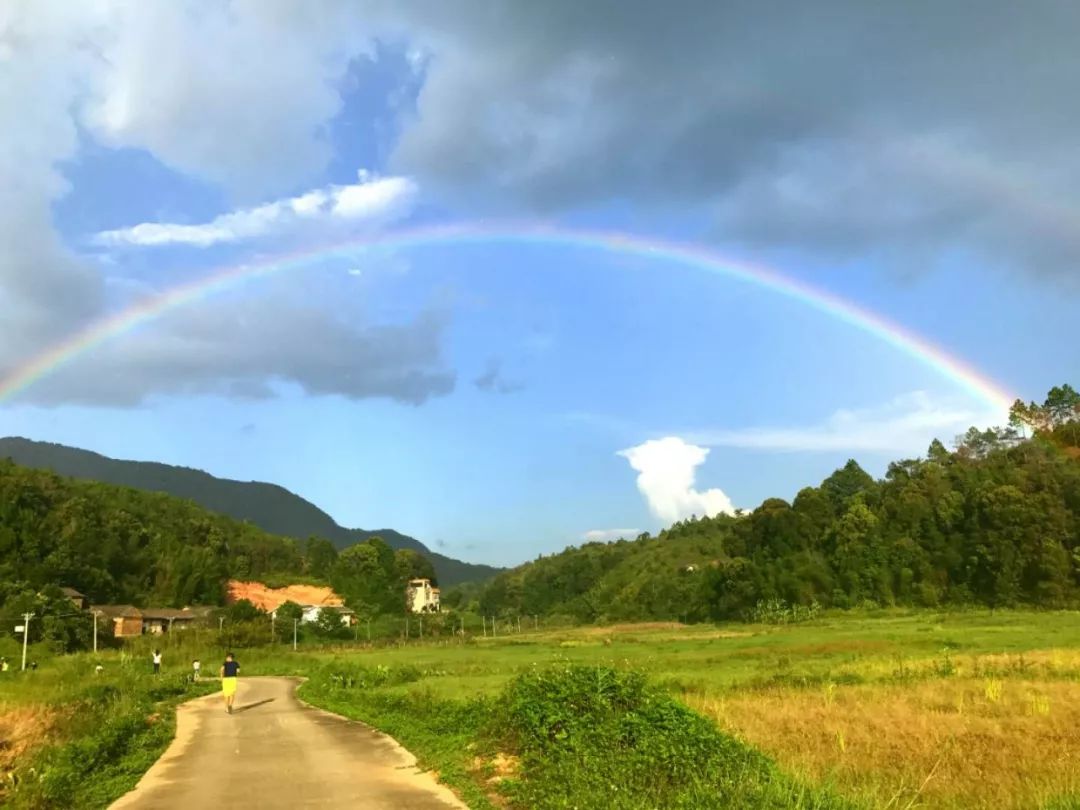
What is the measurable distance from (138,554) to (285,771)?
420 feet

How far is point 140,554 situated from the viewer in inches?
5002

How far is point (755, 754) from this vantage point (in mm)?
11195

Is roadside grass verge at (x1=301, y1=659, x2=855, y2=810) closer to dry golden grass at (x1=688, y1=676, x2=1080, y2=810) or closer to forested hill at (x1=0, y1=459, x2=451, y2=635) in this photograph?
dry golden grass at (x1=688, y1=676, x2=1080, y2=810)

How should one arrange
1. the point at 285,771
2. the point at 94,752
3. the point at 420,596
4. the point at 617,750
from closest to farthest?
the point at 617,750 → the point at 285,771 → the point at 94,752 → the point at 420,596

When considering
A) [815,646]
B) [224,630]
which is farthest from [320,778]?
[224,630]

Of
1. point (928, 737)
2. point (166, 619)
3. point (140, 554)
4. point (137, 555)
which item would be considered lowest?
point (928, 737)

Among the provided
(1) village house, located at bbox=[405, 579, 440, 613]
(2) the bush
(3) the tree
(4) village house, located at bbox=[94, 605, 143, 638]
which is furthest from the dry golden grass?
(3) the tree

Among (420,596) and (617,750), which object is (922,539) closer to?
(617,750)

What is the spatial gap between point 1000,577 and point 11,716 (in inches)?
3592

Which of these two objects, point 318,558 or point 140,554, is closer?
point 140,554

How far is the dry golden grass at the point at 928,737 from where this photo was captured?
10938 millimetres

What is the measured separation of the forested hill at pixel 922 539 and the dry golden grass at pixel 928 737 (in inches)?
2885

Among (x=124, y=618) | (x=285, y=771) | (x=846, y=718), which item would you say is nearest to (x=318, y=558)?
(x=124, y=618)

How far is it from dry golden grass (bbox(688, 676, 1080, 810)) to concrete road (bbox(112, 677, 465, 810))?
5.82 metres
